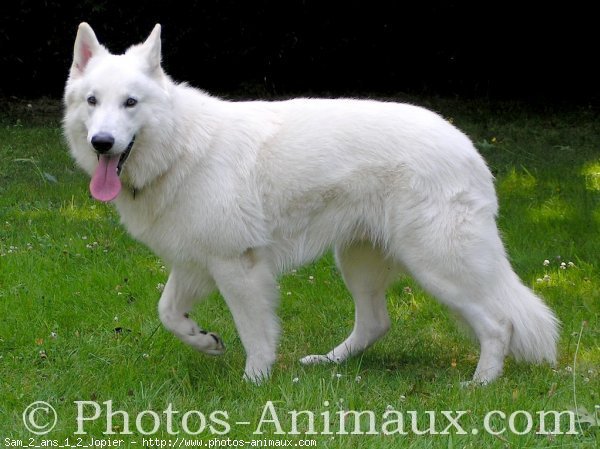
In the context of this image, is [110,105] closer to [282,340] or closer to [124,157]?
[124,157]

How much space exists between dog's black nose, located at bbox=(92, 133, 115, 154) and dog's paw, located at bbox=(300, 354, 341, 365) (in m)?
1.51

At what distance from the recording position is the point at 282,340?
16.1 feet

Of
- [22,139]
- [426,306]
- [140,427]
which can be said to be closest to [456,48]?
[22,139]

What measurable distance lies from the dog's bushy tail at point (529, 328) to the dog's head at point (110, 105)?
1920 millimetres

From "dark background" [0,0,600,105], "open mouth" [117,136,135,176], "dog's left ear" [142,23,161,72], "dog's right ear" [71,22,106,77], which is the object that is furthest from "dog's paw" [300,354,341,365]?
"dark background" [0,0,600,105]

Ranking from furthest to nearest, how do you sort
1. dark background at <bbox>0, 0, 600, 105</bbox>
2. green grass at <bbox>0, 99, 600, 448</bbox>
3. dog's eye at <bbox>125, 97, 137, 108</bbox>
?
dark background at <bbox>0, 0, 600, 105</bbox>
dog's eye at <bbox>125, 97, 137, 108</bbox>
green grass at <bbox>0, 99, 600, 448</bbox>

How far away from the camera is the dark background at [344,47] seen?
45.1 feet

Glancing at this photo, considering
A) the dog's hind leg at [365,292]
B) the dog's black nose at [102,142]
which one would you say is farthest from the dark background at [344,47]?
the dog's black nose at [102,142]

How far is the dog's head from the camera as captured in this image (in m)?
3.95

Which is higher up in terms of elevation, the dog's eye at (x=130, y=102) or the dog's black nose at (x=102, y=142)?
the dog's eye at (x=130, y=102)

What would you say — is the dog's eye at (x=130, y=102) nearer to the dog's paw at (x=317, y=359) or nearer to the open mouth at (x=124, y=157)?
the open mouth at (x=124, y=157)

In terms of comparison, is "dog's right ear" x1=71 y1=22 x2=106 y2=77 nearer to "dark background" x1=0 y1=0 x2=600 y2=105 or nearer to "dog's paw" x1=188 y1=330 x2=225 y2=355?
"dog's paw" x1=188 y1=330 x2=225 y2=355

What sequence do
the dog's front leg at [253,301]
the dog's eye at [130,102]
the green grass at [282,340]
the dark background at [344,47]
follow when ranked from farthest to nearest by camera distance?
1. the dark background at [344,47]
2. the dog's front leg at [253,301]
3. the dog's eye at [130,102]
4. the green grass at [282,340]

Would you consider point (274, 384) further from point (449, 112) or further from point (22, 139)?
point (449, 112)
